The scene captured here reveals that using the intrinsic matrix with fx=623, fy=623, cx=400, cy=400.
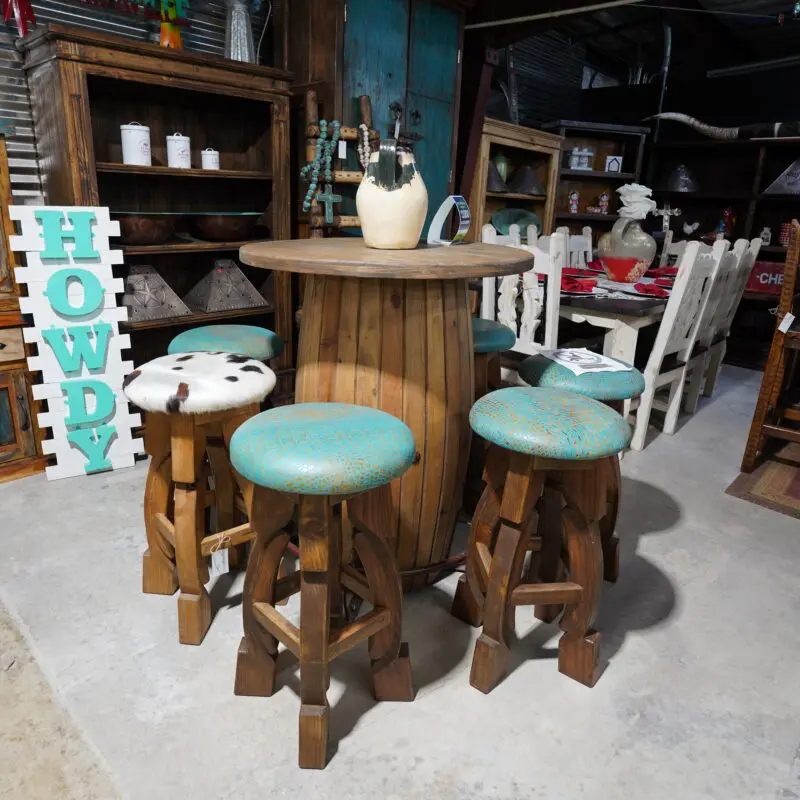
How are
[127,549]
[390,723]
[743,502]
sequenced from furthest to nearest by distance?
[743,502] < [127,549] < [390,723]

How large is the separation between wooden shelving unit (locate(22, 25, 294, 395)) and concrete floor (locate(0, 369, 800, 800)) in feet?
4.31

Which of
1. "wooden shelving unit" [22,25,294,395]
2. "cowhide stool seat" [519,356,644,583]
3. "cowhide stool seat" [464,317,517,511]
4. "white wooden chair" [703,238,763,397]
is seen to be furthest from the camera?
"white wooden chair" [703,238,763,397]

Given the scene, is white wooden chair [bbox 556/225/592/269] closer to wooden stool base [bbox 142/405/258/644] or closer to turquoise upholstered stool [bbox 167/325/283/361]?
turquoise upholstered stool [bbox 167/325/283/361]

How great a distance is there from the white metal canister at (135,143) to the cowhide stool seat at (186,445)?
139cm

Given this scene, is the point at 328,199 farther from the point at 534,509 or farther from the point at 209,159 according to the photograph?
the point at 534,509

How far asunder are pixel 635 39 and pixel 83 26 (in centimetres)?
584

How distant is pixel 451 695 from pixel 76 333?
202cm

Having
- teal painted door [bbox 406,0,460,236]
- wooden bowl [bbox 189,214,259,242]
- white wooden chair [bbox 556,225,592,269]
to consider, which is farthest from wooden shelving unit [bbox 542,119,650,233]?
wooden bowl [bbox 189,214,259,242]

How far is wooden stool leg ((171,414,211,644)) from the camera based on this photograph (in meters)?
1.68

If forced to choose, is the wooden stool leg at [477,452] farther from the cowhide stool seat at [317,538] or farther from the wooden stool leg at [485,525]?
the cowhide stool seat at [317,538]

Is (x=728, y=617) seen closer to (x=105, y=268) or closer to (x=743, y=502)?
(x=743, y=502)

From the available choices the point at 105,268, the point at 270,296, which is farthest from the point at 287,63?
the point at 105,268

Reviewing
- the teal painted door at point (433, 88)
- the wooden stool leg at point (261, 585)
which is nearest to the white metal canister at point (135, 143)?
the teal painted door at point (433, 88)

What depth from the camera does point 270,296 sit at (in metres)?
3.33
